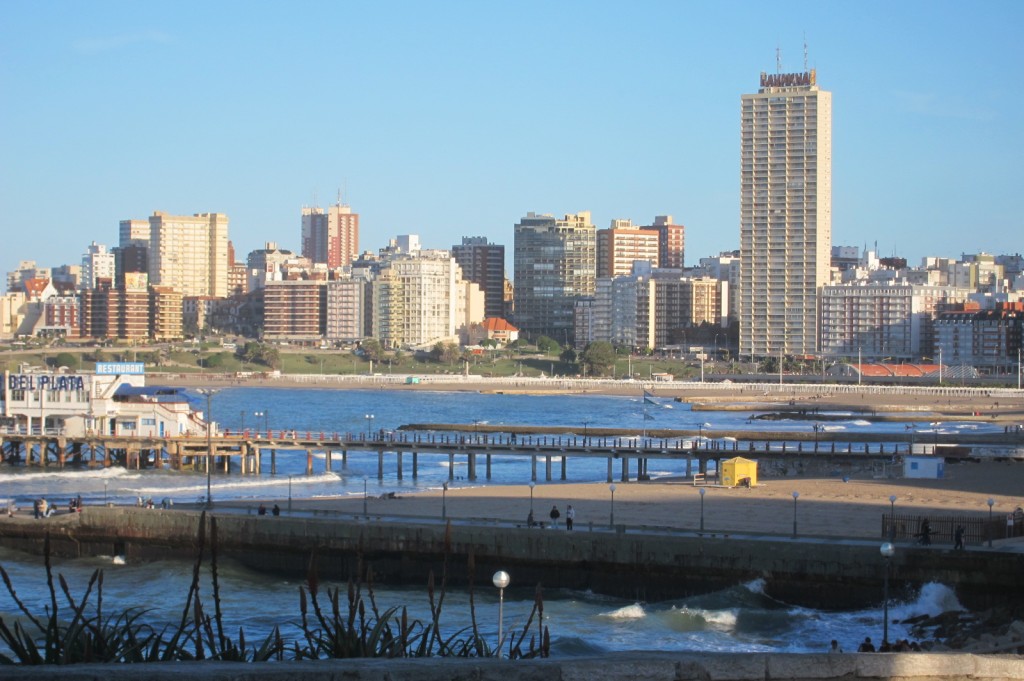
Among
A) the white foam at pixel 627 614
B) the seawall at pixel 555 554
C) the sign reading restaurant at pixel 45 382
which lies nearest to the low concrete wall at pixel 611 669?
the seawall at pixel 555 554

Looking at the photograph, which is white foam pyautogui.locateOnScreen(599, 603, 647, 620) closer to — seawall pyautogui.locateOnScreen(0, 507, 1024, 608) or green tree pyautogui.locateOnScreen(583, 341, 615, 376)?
seawall pyautogui.locateOnScreen(0, 507, 1024, 608)

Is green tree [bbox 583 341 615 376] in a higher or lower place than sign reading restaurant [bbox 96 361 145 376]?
lower

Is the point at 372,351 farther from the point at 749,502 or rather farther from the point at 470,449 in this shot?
the point at 749,502

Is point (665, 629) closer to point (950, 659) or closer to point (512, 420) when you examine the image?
point (950, 659)

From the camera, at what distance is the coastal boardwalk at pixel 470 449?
55719mm

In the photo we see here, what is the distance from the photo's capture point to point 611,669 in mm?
8453

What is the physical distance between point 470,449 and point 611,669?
162ft

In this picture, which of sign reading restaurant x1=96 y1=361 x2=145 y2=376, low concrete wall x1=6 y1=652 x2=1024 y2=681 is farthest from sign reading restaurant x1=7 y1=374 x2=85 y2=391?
low concrete wall x1=6 y1=652 x2=1024 y2=681

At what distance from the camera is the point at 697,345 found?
655ft

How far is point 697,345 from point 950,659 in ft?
629

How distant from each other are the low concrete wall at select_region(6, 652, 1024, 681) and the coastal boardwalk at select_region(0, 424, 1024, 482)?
42500mm

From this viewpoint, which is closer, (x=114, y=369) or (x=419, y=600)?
(x=419, y=600)

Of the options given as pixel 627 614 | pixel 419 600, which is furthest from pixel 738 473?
pixel 627 614

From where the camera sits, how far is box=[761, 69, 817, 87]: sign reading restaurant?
182375mm
